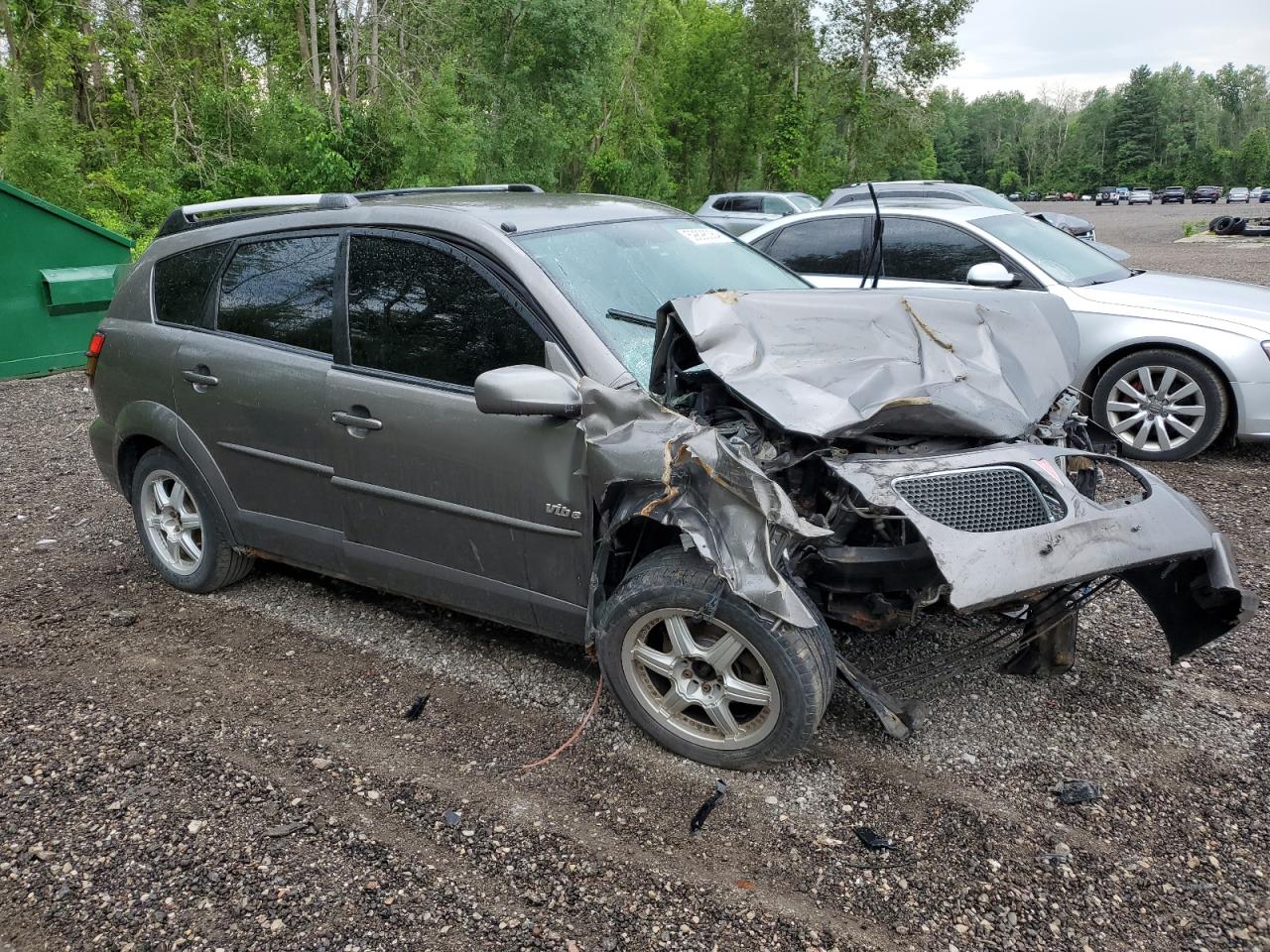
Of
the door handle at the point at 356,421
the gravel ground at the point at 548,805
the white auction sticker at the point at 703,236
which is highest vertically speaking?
the white auction sticker at the point at 703,236

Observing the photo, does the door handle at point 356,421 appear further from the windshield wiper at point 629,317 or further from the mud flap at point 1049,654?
the mud flap at point 1049,654

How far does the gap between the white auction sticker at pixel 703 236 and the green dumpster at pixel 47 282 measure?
22.3ft

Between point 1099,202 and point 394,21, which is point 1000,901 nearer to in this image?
point 394,21

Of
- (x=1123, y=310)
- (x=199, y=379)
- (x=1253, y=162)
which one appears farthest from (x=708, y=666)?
(x=1253, y=162)

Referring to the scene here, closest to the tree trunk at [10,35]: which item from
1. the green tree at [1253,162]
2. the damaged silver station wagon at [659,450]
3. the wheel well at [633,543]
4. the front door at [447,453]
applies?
the damaged silver station wagon at [659,450]

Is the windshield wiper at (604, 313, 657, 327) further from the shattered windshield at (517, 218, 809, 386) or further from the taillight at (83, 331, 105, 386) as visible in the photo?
the taillight at (83, 331, 105, 386)

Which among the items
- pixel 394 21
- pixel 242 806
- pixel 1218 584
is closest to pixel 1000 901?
pixel 1218 584

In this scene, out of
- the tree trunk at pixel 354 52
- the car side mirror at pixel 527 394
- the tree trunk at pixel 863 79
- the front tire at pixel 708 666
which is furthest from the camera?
the tree trunk at pixel 863 79

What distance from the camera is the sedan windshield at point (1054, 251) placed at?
7027mm

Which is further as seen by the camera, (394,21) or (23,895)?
(394,21)

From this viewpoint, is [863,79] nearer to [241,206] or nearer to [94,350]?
[241,206]

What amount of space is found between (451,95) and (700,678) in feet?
61.6

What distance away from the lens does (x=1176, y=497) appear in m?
3.08

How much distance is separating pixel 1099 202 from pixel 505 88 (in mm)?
71089
